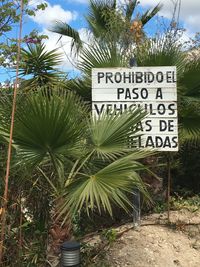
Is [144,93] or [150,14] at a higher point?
[150,14]

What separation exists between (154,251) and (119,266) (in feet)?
1.64

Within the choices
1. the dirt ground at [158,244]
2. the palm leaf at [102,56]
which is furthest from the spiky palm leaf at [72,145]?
the palm leaf at [102,56]

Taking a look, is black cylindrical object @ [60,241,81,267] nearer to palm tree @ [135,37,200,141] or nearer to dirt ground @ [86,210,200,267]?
dirt ground @ [86,210,200,267]

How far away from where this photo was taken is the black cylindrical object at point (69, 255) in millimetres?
4273

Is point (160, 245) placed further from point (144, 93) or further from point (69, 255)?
point (144, 93)

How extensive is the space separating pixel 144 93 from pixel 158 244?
6.16 feet

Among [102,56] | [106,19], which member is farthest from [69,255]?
[106,19]

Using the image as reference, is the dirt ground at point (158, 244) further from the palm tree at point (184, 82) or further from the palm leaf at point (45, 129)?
the palm leaf at point (45, 129)

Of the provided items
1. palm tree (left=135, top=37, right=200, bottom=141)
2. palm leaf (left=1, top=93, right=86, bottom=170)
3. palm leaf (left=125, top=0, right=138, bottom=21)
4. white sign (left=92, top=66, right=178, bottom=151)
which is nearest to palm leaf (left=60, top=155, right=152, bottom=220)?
→ palm leaf (left=1, top=93, right=86, bottom=170)

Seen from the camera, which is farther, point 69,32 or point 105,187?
point 69,32

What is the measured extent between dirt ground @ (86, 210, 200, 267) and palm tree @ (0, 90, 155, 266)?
0.84 meters

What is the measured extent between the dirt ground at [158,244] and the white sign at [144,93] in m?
1.12

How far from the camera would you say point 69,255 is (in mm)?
4277

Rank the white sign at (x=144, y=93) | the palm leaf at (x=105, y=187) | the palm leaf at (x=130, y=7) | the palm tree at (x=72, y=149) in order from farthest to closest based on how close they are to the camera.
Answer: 1. the palm leaf at (x=130, y=7)
2. the white sign at (x=144, y=93)
3. the palm tree at (x=72, y=149)
4. the palm leaf at (x=105, y=187)
